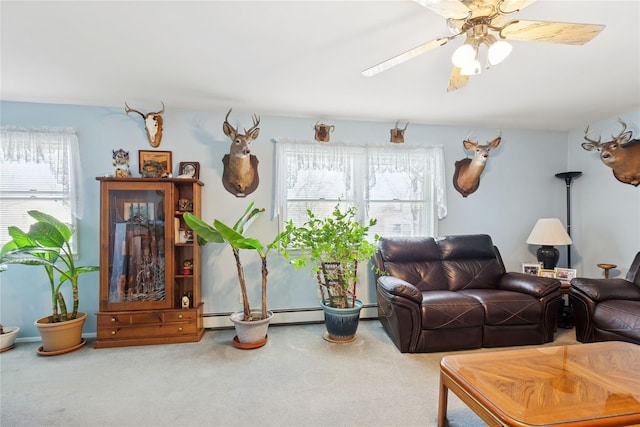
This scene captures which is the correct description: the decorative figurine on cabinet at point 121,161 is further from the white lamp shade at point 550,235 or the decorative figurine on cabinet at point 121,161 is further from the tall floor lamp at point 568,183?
the tall floor lamp at point 568,183

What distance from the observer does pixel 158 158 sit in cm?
335

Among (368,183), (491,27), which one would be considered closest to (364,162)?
(368,183)

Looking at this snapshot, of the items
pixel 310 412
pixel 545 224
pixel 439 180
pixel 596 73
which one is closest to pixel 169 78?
pixel 310 412

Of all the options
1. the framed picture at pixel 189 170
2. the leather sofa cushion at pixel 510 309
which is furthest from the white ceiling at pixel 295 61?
the leather sofa cushion at pixel 510 309

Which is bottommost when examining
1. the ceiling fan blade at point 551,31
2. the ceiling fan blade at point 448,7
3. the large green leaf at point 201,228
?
the large green leaf at point 201,228

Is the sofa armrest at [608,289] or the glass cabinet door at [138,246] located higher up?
the glass cabinet door at [138,246]

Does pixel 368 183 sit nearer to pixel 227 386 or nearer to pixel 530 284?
pixel 530 284

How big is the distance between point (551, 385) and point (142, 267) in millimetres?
3366

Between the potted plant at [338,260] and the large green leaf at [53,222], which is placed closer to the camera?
the large green leaf at [53,222]

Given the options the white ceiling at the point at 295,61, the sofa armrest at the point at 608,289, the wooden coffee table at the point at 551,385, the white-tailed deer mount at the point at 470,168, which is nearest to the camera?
the wooden coffee table at the point at 551,385

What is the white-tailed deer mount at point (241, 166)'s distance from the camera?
3.23 meters

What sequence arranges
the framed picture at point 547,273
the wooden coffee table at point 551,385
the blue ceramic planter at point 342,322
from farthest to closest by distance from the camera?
the framed picture at point 547,273 → the blue ceramic planter at point 342,322 → the wooden coffee table at point 551,385

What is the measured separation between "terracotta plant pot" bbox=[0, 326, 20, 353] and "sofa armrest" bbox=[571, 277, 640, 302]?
5.54 meters

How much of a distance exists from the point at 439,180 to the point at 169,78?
319 cm
